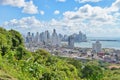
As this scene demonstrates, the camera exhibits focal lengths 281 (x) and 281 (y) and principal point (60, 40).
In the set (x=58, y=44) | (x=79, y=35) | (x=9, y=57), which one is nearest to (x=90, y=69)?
(x=9, y=57)

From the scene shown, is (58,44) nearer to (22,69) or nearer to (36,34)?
(36,34)

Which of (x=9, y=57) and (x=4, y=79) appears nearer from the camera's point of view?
(x=4, y=79)

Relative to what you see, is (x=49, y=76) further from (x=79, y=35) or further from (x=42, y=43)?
(x=79, y=35)

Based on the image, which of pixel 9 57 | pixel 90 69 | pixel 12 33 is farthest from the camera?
pixel 90 69

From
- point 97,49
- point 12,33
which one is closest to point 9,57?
point 12,33

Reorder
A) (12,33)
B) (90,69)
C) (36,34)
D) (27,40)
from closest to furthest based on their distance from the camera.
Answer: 1. (12,33)
2. (90,69)
3. (27,40)
4. (36,34)

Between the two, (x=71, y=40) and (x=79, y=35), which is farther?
(x=79, y=35)

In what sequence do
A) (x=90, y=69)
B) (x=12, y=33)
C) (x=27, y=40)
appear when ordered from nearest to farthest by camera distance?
1. (x=12, y=33)
2. (x=90, y=69)
3. (x=27, y=40)

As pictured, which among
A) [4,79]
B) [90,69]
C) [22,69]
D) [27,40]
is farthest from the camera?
[27,40]

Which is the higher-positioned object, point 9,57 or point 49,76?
point 9,57
